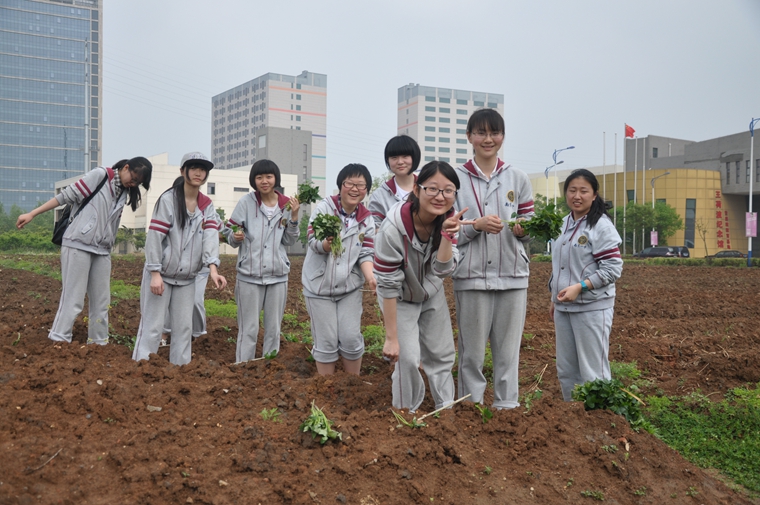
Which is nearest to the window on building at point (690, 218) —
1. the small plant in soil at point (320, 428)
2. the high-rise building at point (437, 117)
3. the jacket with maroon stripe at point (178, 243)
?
the jacket with maroon stripe at point (178, 243)

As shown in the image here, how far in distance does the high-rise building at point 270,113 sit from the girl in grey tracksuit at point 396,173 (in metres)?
127

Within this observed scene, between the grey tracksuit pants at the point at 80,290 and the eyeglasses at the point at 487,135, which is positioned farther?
the grey tracksuit pants at the point at 80,290

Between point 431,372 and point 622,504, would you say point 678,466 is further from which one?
point 431,372

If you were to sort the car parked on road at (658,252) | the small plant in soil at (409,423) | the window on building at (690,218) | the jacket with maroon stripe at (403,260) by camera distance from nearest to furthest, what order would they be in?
1. the small plant in soil at (409,423)
2. the jacket with maroon stripe at (403,260)
3. the car parked on road at (658,252)
4. the window on building at (690,218)

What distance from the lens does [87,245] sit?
587cm

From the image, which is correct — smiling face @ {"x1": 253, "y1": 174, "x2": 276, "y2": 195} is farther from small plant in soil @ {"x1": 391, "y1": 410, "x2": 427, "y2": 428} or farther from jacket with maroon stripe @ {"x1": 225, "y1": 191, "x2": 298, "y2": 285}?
small plant in soil @ {"x1": 391, "y1": 410, "x2": 427, "y2": 428}

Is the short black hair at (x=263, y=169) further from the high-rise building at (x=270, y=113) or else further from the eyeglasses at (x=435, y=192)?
the high-rise building at (x=270, y=113)

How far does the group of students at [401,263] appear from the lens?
4180mm

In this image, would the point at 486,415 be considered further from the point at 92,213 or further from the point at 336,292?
the point at 92,213

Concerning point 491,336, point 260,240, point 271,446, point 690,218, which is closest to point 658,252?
point 690,218

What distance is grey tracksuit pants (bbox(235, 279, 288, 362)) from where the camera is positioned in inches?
237

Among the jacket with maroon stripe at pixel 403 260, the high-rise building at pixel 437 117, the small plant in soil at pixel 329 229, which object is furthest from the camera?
the high-rise building at pixel 437 117

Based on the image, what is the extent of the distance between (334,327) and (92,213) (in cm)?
233

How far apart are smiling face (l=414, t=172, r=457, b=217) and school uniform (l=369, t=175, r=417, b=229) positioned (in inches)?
52.1
